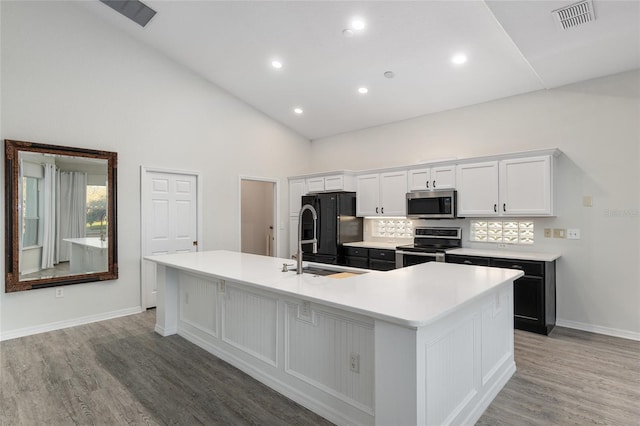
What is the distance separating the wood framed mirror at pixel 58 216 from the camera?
3.75 m

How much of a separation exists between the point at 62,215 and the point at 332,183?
373cm

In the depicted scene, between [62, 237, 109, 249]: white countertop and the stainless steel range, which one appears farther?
the stainless steel range

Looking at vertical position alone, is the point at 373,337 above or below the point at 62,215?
below

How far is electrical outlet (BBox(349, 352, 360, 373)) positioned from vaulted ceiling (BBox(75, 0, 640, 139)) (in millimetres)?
2622

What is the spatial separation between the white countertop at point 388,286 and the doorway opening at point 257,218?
13.8 feet

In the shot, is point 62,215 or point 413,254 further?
point 413,254

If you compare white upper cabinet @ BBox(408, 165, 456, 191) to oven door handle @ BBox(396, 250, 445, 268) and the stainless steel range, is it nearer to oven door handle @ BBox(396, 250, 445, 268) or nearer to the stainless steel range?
the stainless steel range

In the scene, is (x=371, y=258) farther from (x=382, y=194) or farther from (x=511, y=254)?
(x=511, y=254)

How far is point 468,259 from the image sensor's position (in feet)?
13.8

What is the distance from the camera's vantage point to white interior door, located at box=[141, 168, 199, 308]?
15.7ft

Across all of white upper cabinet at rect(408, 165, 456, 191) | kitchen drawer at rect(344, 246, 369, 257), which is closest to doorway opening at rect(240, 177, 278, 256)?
kitchen drawer at rect(344, 246, 369, 257)

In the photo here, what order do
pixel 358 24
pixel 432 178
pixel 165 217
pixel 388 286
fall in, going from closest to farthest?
pixel 388 286
pixel 358 24
pixel 432 178
pixel 165 217

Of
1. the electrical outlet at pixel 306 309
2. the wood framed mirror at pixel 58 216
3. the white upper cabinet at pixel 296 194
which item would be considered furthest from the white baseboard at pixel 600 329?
the wood framed mirror at pixel 58 216

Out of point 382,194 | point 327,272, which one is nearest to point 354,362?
point 327,272
